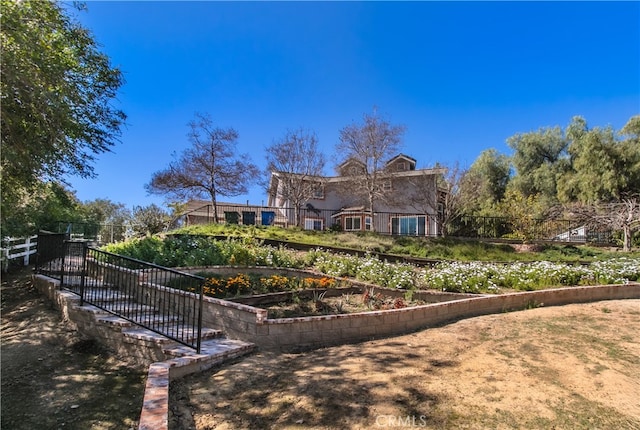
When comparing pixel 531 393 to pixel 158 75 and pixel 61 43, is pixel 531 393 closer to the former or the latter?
pixel 61 43

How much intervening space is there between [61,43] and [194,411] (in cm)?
715

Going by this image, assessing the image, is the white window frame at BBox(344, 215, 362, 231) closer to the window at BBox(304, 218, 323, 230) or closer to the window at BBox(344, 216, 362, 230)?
the window at BBox(344, 216, 362, 230)

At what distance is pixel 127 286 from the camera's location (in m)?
7.10

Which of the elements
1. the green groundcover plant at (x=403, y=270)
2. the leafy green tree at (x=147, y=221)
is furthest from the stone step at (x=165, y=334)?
the leafy green tree at (x=147, y=221)

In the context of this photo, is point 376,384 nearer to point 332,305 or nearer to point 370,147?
point 332,305

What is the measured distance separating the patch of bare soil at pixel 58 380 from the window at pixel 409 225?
61.3 ft

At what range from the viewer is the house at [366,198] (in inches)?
833

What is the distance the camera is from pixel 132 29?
29.8ft

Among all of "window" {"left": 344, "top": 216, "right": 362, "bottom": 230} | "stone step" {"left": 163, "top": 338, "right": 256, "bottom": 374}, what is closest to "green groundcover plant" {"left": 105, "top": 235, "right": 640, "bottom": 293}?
"stone step" {"left": 163, "top": 338, "right": 256, "bottom": 374}

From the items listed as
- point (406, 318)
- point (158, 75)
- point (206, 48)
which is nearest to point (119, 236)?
point (158, 75)

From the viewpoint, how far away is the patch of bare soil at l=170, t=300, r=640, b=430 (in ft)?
10.4

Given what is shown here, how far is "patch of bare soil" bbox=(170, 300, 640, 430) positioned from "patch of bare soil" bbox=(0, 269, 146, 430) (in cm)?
70

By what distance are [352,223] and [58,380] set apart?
2054 cm

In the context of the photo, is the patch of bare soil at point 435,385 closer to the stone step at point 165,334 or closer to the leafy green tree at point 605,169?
the stone step at point 165,334
